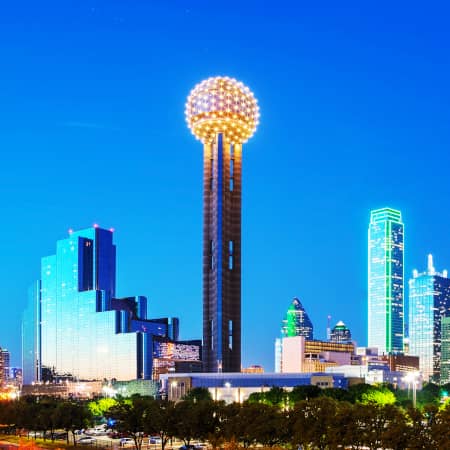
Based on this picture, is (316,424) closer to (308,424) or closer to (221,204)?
(308,424)

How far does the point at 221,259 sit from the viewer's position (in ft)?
571

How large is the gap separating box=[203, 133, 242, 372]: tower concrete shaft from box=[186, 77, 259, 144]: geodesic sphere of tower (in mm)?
2978

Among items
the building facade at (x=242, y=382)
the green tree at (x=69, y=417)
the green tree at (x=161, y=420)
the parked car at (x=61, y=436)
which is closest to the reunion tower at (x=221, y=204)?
the building facade at (x=242, y=382)

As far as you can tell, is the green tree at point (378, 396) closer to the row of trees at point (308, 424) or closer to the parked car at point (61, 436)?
the parked car at point (61, 436)

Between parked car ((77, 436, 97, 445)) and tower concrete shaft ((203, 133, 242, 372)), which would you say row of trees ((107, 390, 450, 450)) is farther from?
tower concrete shaft ((203, 133, 242, 372))

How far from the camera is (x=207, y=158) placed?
182000 millimetres

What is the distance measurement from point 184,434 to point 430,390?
118 meters

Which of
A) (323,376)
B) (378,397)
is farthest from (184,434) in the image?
(323,376)

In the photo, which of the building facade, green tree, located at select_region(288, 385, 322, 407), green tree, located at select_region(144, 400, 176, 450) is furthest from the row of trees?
the building facade

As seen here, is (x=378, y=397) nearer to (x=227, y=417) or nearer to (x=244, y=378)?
(x=244, y=378)

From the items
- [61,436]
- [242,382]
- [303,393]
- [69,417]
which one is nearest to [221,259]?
[242,382]

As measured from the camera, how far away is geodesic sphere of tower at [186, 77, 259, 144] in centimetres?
18025

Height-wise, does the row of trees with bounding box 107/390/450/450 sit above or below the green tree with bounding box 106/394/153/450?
above

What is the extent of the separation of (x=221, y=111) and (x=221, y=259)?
121 feet
